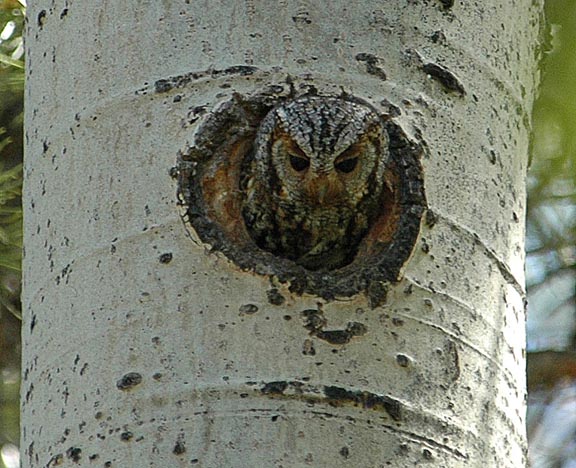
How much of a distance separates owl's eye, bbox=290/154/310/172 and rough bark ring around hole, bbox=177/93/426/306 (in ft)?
1.44

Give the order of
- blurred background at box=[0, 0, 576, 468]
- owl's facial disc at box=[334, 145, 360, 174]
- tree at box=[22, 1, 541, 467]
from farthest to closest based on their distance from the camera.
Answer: blurred background at box=[0, 0, 576, 468] < owl's facial disc at box=[334, 145, 360, 174] < tree at box=[22, 1, 541, 467]

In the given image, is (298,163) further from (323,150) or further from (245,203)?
(245,203)

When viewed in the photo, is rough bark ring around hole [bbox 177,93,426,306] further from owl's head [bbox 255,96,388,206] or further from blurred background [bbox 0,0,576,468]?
blurred background [bbox 0,0,576,468]

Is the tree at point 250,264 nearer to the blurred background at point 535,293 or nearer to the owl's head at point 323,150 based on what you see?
the owl's head at point 323,150

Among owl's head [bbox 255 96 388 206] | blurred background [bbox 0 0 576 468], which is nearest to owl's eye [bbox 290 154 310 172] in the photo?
owl's head [bbox 255 96 388 206]

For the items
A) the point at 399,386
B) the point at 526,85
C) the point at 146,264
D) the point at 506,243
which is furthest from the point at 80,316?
the point at 526,85

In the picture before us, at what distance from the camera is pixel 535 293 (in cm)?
249

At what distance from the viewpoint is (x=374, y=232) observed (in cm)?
119

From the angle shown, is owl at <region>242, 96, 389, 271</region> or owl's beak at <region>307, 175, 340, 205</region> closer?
A: owl at <region>242, 96, 389, 271</region>

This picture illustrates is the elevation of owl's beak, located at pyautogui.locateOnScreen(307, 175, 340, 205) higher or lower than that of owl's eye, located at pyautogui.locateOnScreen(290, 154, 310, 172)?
lower

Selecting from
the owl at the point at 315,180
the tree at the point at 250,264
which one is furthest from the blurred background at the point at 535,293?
the tree at the point at 250,264

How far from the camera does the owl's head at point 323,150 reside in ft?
3.75

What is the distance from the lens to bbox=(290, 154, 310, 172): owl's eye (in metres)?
1.62

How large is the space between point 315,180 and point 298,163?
58 mm
